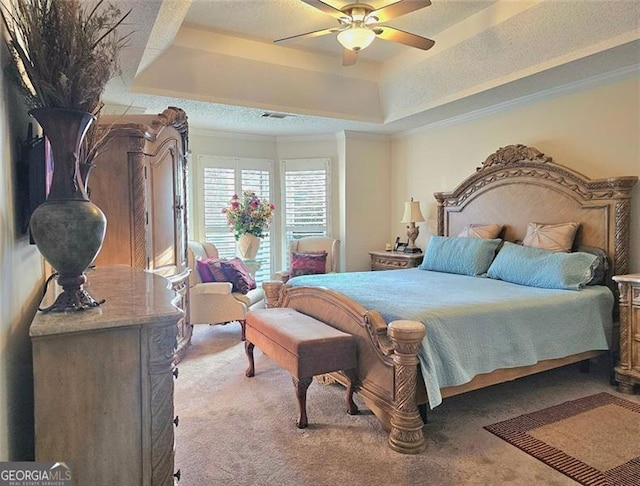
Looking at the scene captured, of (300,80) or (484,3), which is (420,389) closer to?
(484,3)

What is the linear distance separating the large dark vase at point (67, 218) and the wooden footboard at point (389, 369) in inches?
64.6

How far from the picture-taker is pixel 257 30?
414 cm

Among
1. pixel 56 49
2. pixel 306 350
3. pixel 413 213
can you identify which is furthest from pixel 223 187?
pixel 56 49

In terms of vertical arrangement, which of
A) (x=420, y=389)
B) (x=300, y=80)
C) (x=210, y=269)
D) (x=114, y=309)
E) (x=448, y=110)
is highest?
(x=300, y=80)

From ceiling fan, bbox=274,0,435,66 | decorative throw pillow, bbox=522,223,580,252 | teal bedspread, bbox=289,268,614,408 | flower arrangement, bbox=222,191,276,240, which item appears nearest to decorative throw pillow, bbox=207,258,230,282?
flower arrangement, bbox=222,191,276,240

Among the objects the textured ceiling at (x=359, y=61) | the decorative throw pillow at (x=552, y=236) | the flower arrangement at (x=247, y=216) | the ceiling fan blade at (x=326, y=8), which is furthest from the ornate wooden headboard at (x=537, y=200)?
the ceiling fan blade at (x=326, y=8)

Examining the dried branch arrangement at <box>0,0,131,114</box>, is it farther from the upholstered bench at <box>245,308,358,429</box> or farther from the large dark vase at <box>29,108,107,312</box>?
the upholstered bench at <box>245,308,358,429</box>

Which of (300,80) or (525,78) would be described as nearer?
(525,78)

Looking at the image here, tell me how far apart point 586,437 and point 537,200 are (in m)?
2.41

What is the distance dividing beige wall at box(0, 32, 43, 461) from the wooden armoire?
182cm

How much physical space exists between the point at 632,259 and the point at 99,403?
13.4 feet

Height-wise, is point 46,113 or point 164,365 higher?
point 46,113

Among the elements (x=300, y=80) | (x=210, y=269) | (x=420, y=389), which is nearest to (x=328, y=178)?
(x=300, y=80)

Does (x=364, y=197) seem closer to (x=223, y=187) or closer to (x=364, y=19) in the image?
(x=223, y=187)
